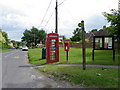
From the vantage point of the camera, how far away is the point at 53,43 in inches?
470

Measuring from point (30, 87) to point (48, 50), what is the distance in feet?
21.2

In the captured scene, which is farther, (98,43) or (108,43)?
(98,43)

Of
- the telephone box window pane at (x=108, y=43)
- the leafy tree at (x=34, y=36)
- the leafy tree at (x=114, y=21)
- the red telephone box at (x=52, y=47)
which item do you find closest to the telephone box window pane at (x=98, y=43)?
the telephone box window pane at (x=108, y=43)

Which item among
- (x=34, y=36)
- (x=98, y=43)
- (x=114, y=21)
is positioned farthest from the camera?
(x=34, y=36)

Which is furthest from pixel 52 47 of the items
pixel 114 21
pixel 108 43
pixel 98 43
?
pixel 114 21

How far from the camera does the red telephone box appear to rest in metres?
11.7

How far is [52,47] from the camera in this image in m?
11.9

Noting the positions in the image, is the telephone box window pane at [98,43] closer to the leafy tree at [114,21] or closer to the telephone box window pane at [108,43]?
the telephone box window pane at [108,43]

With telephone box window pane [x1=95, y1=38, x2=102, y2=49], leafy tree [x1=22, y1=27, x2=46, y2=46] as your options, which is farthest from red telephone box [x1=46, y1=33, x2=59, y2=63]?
leafy tree [x1=22, y1=27, x2=46, y2=46]

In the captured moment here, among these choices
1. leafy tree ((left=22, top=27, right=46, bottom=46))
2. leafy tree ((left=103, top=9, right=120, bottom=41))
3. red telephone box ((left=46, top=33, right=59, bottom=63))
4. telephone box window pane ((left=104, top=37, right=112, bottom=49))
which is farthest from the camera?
leafy tree ((left=22, top=27, right=46, bottom=46))

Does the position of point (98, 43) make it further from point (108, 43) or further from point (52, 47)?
point (52, 47)

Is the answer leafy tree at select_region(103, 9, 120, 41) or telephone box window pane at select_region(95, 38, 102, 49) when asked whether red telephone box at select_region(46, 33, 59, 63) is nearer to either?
telephone box window pane at select_region(95, 38, 102, 49)

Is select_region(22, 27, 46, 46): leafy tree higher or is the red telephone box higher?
select_region(22, 27, 46, 46): leafy tree

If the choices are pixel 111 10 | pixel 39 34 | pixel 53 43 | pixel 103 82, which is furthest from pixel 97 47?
pixel 39 34
